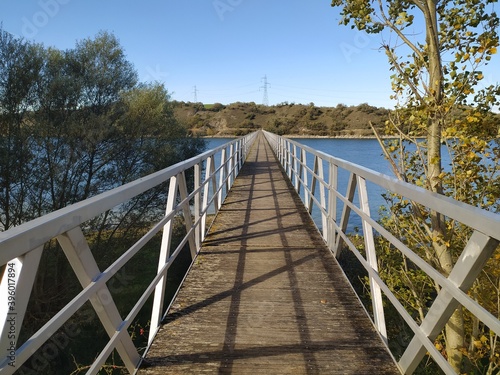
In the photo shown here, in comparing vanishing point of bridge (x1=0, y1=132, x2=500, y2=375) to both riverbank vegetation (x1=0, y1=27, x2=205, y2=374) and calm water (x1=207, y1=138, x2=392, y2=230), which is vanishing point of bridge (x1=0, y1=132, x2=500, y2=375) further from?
riverbank vegetation (x1=0, y1=27, x2=205, y2=374)

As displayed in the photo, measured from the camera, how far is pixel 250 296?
2.99 m

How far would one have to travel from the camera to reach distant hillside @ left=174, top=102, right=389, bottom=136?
7762 cm

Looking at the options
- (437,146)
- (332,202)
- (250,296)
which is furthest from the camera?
(437,146)

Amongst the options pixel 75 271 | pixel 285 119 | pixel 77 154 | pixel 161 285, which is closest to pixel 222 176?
pixel 161 285

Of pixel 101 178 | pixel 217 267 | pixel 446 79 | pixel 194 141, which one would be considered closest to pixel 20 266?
pixel 217 267

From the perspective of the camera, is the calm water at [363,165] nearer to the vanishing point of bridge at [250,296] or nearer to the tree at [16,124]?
the vanishing point of bridge at [250,296]

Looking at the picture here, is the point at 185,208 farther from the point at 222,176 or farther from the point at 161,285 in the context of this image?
the point at 222,176

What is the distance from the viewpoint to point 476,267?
1345mm

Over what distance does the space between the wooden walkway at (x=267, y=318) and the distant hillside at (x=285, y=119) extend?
5842cm

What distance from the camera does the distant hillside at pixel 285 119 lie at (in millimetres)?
77625

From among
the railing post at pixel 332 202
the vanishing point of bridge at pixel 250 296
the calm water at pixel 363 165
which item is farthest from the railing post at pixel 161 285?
the calm water at pixel 363 165

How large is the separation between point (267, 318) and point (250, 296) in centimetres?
40

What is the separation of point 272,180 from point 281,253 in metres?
6.30

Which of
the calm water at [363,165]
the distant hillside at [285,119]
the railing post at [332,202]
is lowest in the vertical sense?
the calm water at [363,165]
